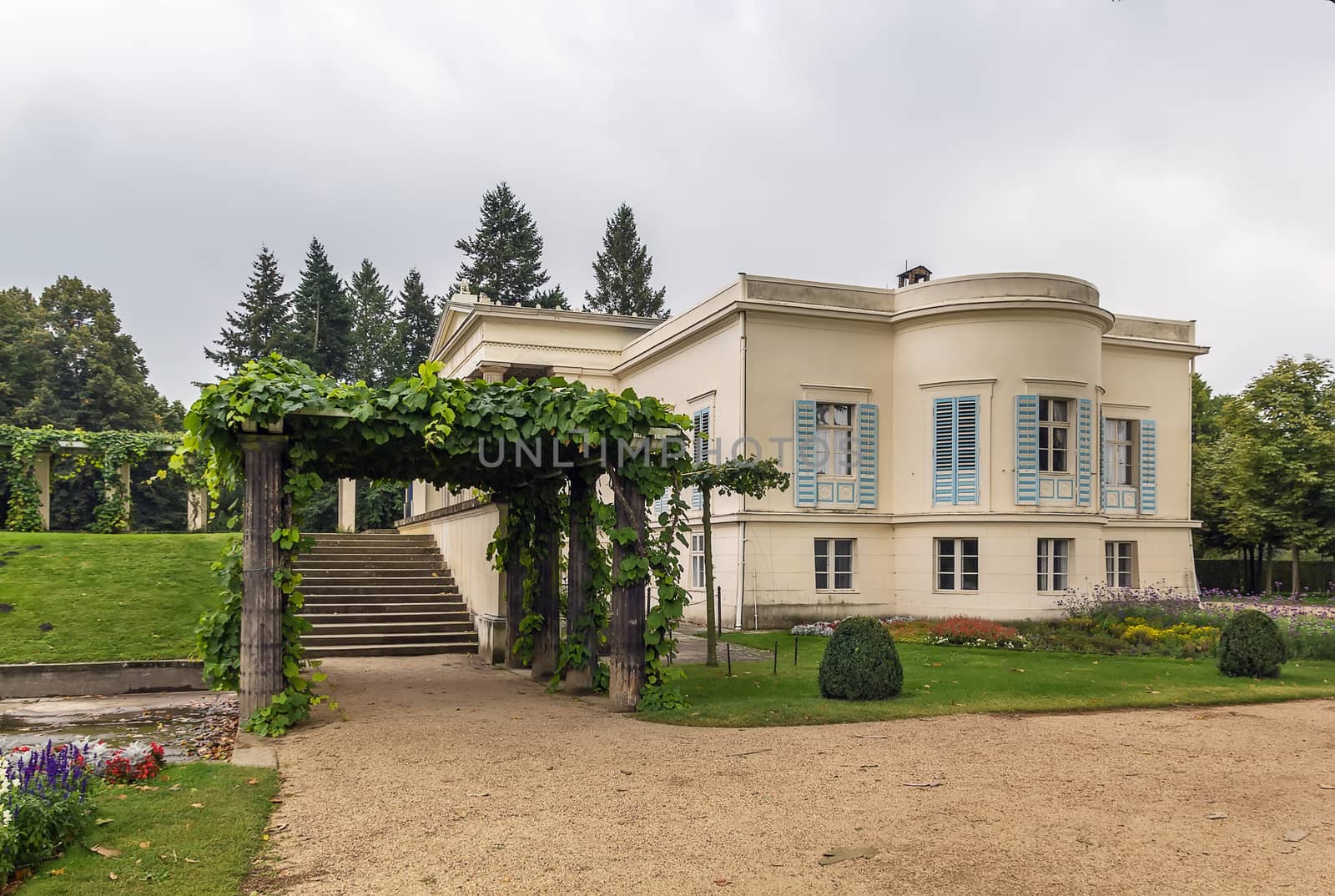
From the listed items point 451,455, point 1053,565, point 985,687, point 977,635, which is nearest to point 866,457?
point 1053,565

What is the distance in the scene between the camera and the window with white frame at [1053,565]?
1866 centimetres

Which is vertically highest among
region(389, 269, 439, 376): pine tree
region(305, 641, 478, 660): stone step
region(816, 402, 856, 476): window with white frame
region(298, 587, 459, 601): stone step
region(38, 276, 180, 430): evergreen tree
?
region(389, 269, 439, 376): pine tree

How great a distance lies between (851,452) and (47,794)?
54.7 feet

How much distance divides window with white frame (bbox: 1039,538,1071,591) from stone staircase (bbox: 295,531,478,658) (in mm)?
10892

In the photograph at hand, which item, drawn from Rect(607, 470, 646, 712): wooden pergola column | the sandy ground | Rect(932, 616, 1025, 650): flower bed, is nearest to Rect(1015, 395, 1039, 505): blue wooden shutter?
Rect(932, 616, 1025, 650): flower bed

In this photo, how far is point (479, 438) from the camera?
361 inches

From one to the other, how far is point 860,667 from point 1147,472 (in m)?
15.3

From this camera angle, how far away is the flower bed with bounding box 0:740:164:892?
4711 mm

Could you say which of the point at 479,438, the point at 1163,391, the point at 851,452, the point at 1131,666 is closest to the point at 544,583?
the point at 479,438

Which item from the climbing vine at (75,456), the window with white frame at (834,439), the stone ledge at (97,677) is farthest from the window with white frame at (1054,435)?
the climbing vine at (75,456)

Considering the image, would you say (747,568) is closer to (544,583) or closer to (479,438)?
(544,583)

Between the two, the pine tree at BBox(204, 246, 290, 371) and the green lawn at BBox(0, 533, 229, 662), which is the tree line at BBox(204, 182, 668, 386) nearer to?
the pine tree at BBox(204, 246, 290, 371)

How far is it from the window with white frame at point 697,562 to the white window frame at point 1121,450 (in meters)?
9.49

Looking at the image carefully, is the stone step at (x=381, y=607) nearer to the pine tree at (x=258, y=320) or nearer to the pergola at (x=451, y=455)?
the pergola at (x=451, y=455)
